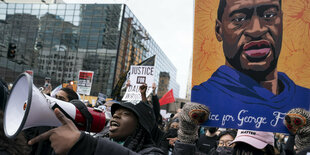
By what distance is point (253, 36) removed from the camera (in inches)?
100.0

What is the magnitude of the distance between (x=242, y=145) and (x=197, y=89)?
71cm

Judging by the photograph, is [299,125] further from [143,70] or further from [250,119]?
[143,70]

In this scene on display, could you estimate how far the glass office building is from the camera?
122ft

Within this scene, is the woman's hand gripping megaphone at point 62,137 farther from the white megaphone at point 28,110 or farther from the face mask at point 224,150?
the face mask at point 224,150

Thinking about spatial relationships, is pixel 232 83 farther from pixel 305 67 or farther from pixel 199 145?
pixel 199 145

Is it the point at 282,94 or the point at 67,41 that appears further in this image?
the point at 67,41

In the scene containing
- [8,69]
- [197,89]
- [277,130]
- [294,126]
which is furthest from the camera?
[8,69]

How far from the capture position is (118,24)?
37375mm

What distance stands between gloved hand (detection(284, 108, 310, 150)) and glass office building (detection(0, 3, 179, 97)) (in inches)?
1373

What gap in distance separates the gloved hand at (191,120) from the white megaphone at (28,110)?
0.97 meters

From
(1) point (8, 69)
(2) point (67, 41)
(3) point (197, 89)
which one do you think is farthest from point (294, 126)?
(1) point (8, 69)

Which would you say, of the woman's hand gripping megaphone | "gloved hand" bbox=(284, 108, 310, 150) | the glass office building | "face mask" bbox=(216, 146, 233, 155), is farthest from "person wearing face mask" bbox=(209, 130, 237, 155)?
the glass office building

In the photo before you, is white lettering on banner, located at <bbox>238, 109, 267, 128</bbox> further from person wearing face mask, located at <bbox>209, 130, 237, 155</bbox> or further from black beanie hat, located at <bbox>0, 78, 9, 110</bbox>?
black beanie hat, located at <bbox>0, 78, 9, 110</bbox>

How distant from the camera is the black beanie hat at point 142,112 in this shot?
7.89 ft
